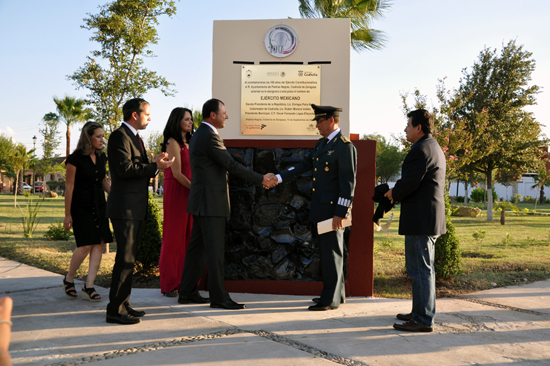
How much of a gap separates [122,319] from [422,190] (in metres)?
2.84

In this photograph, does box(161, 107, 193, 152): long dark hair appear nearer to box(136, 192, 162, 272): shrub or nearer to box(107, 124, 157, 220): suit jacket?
box(107, 124, 157, 220): suit jacket

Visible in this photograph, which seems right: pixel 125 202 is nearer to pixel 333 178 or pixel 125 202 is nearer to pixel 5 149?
pixel 333 178

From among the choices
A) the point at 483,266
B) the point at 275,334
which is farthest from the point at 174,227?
the point at 483,266

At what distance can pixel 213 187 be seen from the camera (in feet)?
14.7

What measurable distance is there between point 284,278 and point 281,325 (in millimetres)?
1303

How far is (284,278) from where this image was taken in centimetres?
519

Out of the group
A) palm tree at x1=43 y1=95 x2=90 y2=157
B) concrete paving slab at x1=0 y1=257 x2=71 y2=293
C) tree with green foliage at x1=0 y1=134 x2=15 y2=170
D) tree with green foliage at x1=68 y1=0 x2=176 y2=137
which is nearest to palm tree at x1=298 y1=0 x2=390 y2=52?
tree with green foliage at x1=68 y1=0 x2=176 y2=137

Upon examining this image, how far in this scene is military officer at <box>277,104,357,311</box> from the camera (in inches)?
172

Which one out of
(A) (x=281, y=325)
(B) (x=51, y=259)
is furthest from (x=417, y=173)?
(B) (x=51, y=259)

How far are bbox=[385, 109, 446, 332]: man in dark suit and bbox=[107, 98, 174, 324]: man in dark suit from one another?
2156mm

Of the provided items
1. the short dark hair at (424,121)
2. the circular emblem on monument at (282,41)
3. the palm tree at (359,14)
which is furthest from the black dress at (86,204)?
the palm tree at (359,14)

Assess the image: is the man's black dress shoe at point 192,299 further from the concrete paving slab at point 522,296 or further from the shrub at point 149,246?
the concrete paving slab at point 522,296

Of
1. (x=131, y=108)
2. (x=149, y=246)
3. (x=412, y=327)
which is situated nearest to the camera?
(x=412, y=327)

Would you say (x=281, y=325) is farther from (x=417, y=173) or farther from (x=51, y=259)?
(x=51, y=259)
